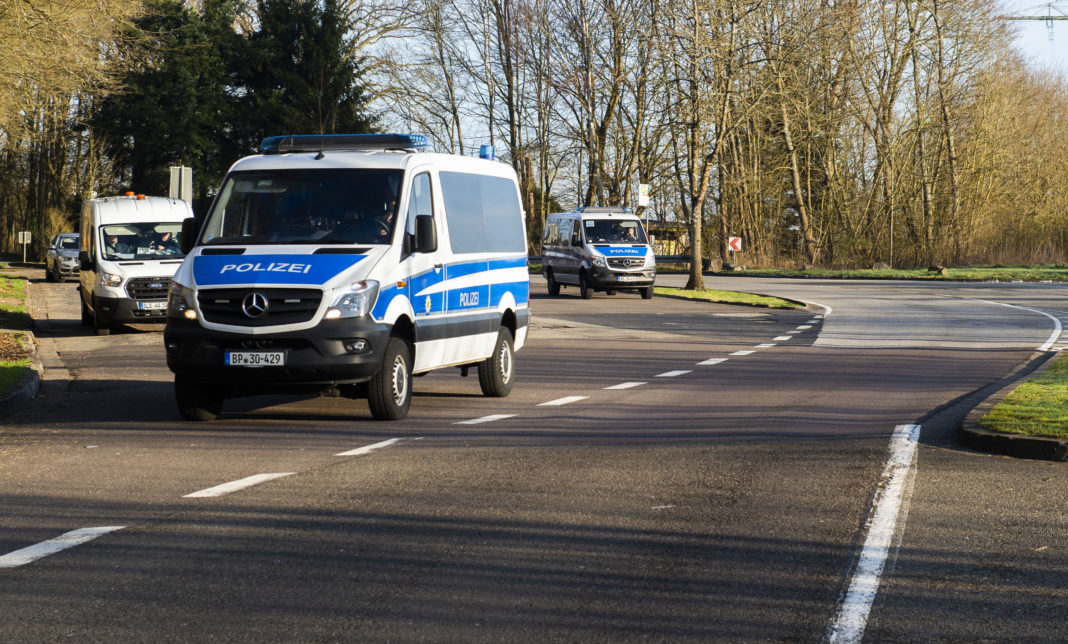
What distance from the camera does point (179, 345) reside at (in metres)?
10.6

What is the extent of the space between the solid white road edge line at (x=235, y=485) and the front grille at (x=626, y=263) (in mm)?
25827

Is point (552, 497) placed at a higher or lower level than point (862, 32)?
lower

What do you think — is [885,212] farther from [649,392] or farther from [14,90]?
[649,392]

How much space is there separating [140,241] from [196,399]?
13151 mm

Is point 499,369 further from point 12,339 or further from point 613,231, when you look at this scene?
point 613,231

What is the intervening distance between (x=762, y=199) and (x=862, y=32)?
337 inches

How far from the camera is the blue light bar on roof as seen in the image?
12.3 metres

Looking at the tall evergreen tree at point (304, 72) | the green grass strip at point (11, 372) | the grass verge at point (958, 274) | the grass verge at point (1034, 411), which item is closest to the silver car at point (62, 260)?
the tall evergreen tree at point (304, 72)

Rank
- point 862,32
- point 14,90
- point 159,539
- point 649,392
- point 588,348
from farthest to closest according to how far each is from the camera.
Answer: point 862,32, point 14,90, point 588,348, point 649,392, point 159,539

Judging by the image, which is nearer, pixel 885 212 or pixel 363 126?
pixel 885 212

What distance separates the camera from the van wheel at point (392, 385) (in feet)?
35.2

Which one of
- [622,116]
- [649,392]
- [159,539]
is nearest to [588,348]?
[649,392]

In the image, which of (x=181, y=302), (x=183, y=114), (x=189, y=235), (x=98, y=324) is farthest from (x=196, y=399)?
(x=183, y=114)

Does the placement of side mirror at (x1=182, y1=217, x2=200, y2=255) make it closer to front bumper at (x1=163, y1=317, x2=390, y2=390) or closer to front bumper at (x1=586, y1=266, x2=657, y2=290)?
front bumper at (x1=163, y1=317, x2=390, y2=390)
